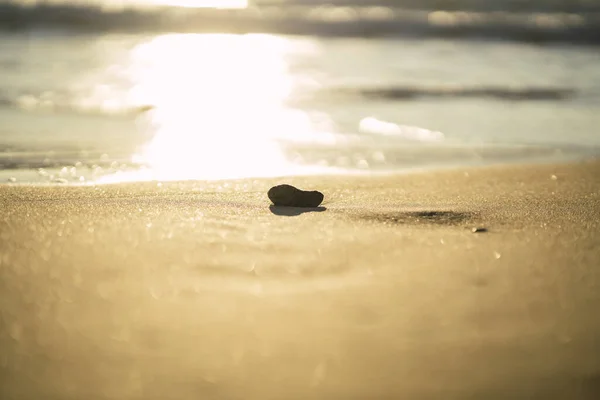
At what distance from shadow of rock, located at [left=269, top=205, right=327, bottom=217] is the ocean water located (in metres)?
1.05

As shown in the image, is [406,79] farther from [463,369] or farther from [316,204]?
[463,369]

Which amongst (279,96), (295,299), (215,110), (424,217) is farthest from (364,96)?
(295,299)

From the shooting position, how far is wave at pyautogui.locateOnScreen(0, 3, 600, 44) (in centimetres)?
1736

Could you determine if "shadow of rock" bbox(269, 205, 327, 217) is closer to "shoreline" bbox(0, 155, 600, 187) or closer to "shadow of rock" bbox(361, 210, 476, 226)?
"shadow of rock" bbox(361, 210, 476, 226)

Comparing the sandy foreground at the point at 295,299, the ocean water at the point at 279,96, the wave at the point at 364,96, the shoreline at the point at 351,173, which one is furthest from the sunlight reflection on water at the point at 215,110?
the sandy foreground at the point at 295,299

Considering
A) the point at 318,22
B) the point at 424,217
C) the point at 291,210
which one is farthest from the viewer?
the point at 318,22

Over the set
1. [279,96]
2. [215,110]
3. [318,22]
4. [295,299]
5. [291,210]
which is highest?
[318,22]

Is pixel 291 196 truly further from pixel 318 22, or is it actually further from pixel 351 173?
pixel 318 22

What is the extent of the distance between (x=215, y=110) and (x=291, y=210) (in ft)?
13.1

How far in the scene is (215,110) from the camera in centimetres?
794

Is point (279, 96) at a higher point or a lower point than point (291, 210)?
higher

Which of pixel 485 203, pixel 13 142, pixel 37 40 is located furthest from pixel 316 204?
pixel 37 40

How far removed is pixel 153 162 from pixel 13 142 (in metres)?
1.30

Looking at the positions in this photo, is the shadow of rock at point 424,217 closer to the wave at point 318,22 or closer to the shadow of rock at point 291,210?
the shadow of rock at point 291,210
